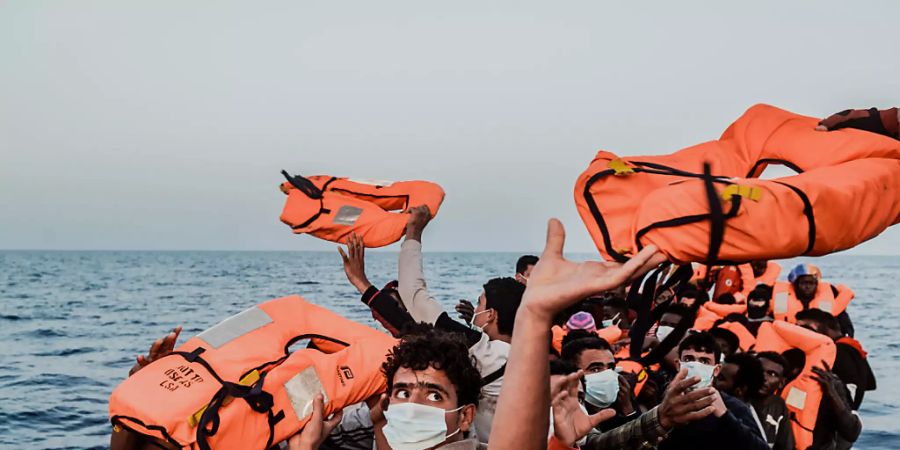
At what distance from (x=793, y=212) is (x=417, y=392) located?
146 centimetres

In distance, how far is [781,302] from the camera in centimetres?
858

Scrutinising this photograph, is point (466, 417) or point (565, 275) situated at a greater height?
point (565, 275)

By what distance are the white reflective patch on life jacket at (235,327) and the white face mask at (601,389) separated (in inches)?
67.7

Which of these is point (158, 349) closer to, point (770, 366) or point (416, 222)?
point (416, 222)

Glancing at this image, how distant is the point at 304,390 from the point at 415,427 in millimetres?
550

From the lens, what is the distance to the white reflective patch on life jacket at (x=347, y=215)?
4113 millimetres

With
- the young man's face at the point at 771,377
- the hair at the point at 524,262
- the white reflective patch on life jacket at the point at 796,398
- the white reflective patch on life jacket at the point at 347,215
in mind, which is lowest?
the white reflective patch on life jacket at the point at 796,398

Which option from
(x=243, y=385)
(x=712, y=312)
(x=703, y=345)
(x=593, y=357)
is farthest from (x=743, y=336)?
(x=243, y=385)

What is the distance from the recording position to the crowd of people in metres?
1.99

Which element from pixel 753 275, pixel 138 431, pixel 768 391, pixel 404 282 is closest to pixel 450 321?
pixel 404 282

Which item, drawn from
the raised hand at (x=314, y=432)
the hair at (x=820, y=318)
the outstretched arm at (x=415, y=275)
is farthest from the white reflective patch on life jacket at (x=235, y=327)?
the hair at (x=820, y=318)

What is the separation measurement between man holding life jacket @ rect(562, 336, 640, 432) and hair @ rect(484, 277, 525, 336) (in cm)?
37

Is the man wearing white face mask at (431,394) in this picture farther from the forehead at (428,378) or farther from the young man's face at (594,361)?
the young man's face at (594,361)

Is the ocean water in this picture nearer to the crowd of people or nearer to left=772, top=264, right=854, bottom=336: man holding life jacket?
left=772, top=264, right=854, bottom=336: man holding life jacket
